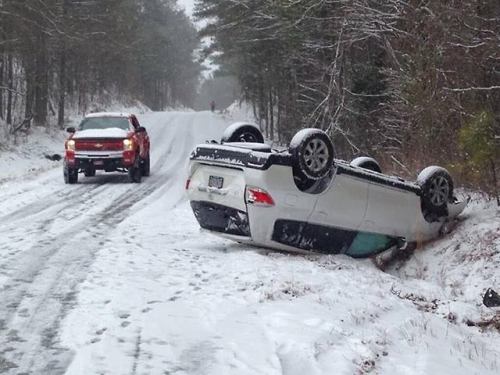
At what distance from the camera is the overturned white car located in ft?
23.0

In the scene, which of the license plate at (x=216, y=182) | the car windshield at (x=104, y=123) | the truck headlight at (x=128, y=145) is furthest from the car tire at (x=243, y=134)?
the car windshield at (x=104, y=123)

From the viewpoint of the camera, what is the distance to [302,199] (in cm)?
715

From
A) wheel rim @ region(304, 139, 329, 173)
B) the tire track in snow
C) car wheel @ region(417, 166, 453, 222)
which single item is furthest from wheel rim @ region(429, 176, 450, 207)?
the tire track in snow

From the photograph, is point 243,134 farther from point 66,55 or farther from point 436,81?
point 66,55

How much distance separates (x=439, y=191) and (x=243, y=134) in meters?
2.92

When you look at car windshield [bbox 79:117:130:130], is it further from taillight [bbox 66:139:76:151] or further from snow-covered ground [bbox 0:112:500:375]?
snow-covered ground [bbox 0:112:500:375]

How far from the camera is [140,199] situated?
504 inches

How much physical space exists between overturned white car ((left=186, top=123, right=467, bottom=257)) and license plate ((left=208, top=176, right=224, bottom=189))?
0.04 feet

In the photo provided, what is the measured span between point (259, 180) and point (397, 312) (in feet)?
7.53

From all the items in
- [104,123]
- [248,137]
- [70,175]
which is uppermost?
[104,123]

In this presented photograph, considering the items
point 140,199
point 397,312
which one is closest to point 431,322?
point 397,312

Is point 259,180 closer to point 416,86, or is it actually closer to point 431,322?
point 431,322

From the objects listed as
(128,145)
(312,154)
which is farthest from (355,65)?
(312,154)

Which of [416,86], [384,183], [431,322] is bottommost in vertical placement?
[431,322]
